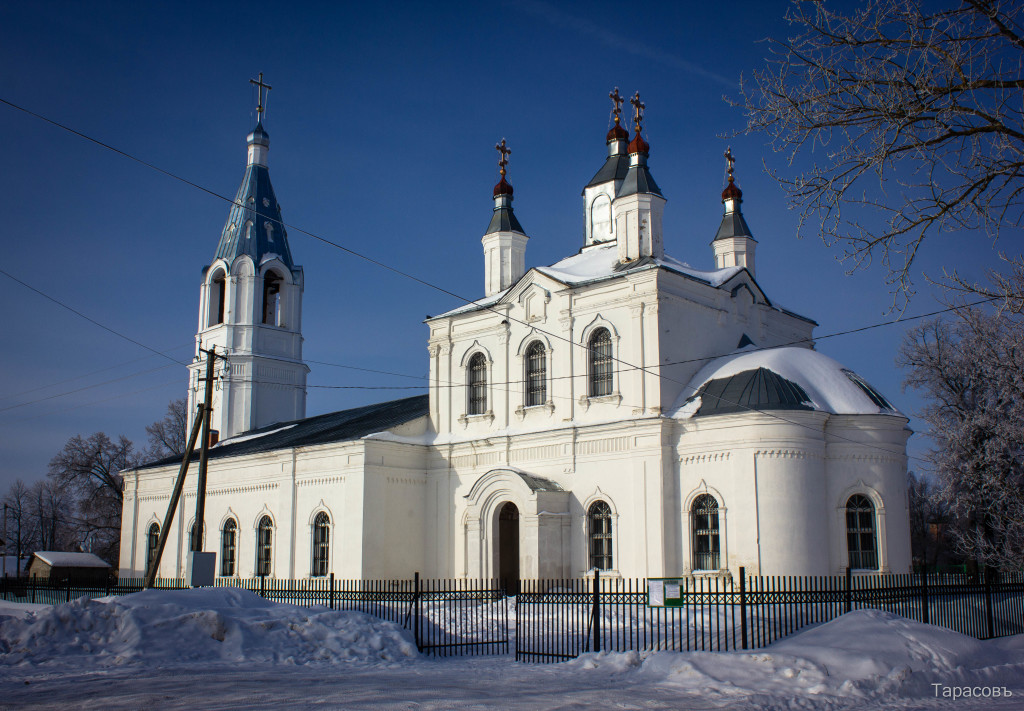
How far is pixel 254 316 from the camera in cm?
3847

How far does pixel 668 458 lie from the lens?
72.7 ft

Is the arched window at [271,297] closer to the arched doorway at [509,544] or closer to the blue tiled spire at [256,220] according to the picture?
the blue tiled spire at [256,220]

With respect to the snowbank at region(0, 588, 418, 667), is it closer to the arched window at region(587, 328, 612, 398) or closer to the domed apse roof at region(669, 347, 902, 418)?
the domed apse roof at region(669, 347, 902, 418)

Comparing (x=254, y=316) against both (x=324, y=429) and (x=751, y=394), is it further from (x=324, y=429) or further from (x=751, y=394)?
(x=751, y=394)

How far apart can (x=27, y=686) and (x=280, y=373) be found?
28.5 m

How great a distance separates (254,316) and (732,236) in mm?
19762

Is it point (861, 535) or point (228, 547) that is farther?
point (228, 547)

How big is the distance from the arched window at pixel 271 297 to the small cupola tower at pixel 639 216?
1888cm

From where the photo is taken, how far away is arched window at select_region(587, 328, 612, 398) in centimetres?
2398

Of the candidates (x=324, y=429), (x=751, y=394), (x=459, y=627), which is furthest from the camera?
(x=324, y=429)

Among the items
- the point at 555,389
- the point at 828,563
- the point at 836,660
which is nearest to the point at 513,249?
the point at 555,389

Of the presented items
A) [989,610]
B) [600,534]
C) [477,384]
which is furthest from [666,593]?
[477,384]

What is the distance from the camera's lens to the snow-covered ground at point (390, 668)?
10391mm

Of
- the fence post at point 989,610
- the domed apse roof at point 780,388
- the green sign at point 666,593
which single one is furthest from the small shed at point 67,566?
the fence post at point 989,610
